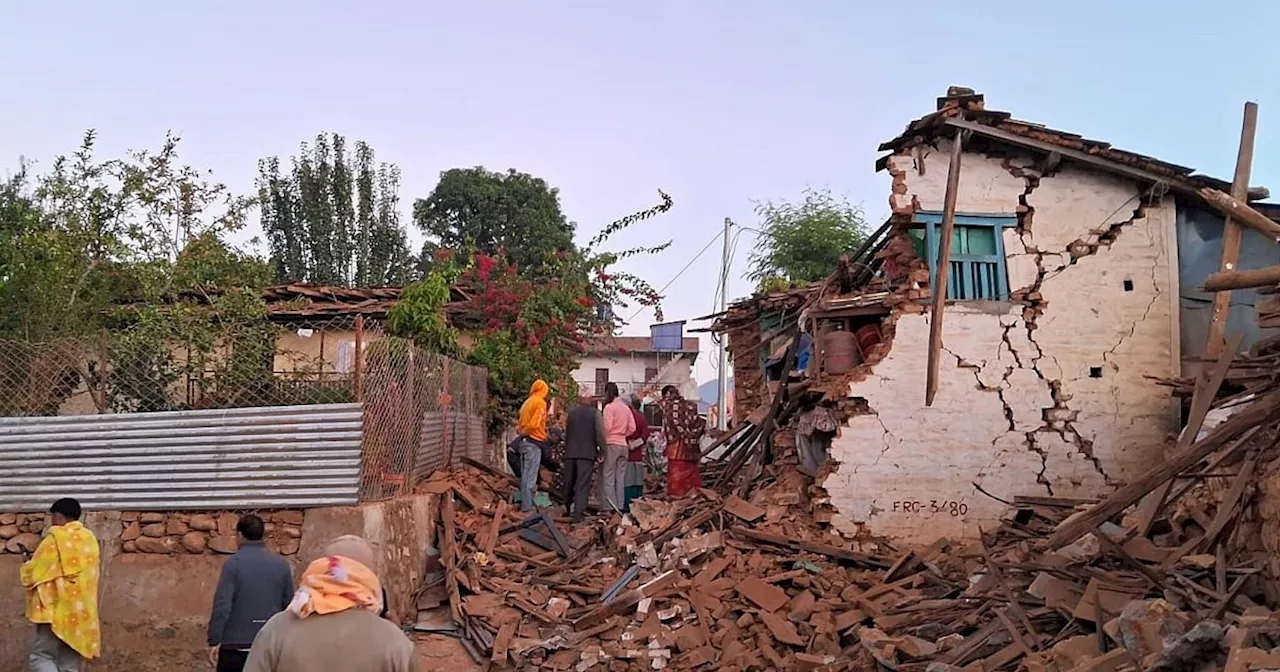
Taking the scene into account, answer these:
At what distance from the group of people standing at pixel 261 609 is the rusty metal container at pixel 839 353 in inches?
284

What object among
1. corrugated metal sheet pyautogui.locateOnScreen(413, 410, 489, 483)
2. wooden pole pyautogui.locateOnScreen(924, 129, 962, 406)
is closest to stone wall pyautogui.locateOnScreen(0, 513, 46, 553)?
corrugated metal sheet pyautogui.locateOnScreen(413, 410, 489, 483)

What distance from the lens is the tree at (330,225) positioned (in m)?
29.7

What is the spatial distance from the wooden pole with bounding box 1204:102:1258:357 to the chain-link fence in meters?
9.02

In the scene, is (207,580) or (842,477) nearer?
(207,580)

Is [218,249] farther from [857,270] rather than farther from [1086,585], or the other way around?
[1086,585]

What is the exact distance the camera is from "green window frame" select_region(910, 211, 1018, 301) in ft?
39.4

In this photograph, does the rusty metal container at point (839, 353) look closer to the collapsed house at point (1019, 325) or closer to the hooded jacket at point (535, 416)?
the collapsed house at point (1019, 325)

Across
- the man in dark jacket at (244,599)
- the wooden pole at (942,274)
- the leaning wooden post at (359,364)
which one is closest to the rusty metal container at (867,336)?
the wooden pole at (942,274)

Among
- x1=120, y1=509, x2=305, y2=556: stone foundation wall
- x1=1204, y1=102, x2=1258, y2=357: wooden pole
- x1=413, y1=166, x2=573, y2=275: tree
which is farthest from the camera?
x1=413, y1=166, x2=573, y2=275: tree

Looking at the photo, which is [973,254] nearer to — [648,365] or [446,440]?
[446,440]

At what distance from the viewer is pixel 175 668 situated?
954cm

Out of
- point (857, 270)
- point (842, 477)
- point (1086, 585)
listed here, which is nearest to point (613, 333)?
A: point (857, 270)

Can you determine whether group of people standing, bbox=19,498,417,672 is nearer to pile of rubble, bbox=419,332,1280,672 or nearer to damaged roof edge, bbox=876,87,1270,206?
pile of rubble, bbox=419,332,1280,672

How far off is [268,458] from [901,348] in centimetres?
702
